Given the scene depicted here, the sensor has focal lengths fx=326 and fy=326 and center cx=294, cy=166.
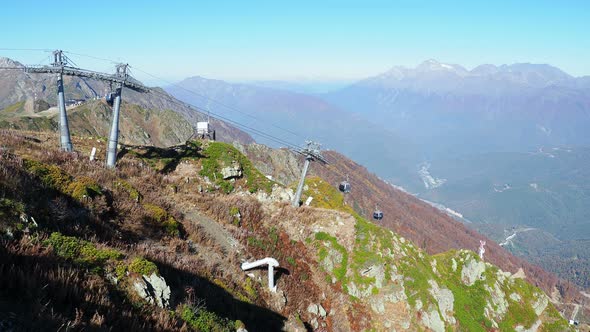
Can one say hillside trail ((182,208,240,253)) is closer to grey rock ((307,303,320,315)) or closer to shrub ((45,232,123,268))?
grey rock ((307,303,320,315))

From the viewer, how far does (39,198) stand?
10312mm

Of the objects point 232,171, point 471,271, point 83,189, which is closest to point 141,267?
point 83,189

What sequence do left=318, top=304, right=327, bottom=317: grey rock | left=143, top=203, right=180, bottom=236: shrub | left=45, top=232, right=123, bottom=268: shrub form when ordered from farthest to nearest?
1. left=318, top=304, right=327, bottom=317: grey rock
2. left=143, top=203, right=180, bottom=236: shrub
3. left=45, top=232, right=123, bottom=268: shrub

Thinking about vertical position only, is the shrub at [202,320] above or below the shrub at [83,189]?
below

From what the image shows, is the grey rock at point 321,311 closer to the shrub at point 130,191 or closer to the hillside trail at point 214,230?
the hillside trail at point 214,230

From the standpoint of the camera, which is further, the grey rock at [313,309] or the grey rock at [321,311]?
the grey rock at [321,311]

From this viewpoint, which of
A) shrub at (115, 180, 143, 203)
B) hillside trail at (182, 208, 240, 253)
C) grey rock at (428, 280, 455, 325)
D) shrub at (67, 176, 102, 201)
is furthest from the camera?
grey rock at (428, 280, 455, 325)

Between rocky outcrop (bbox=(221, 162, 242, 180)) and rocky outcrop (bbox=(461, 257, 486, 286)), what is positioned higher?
rocky outcrop (bbox=(221, 162, 242, 180))

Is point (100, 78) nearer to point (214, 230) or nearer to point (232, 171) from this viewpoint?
point (232, 171)

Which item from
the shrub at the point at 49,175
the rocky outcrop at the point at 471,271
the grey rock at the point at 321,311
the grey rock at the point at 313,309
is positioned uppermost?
the shrub at the point at 49,175

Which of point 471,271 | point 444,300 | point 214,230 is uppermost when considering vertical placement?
point 214,230

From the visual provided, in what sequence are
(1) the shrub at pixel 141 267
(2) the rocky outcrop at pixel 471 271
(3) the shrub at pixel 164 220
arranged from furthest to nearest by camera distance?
(2) the rocky outcrop at pixel 471 271 → (3) the shrub at pixel 164 220 → (1) the shrub at pixel 141 267

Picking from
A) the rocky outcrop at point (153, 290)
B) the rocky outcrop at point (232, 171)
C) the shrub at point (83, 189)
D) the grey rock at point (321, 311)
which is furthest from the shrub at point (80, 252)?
the rocky outcrop at point (232, 171)

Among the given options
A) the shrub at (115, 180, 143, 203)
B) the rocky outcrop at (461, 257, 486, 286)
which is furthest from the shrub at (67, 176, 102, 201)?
the rocky outcrop at (461, 257, 486, 286)
